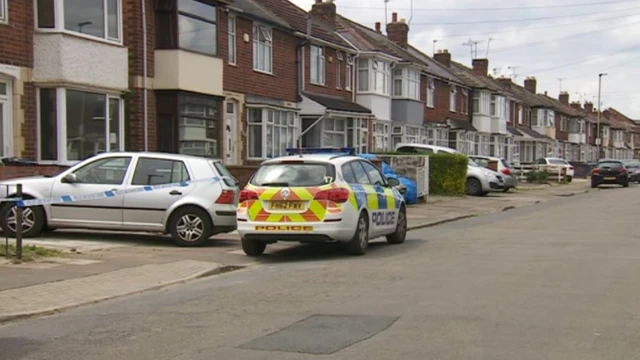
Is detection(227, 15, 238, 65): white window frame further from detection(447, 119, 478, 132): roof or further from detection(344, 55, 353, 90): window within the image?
detection(447, 119, 478, 132): roof

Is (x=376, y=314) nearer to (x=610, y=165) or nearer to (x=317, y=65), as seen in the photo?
(x=317, y=65)

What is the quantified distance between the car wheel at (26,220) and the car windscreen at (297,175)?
4.09m

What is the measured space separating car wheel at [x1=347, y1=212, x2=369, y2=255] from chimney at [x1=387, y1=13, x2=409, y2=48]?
36.0 metres

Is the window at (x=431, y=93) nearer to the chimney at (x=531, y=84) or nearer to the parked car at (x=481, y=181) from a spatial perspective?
the parked car at (x=481, y=181)

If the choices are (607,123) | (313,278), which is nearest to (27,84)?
(313,278)

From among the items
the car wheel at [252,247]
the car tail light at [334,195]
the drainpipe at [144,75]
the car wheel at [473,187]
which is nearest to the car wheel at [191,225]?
the car wheel at [252,247]

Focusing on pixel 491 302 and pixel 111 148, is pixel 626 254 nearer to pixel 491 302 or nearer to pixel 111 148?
pixel 491 302

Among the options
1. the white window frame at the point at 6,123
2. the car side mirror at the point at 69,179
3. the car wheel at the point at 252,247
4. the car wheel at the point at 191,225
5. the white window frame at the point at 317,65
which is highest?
the white window frame at the point at 317,65

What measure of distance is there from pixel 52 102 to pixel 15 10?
2.23m

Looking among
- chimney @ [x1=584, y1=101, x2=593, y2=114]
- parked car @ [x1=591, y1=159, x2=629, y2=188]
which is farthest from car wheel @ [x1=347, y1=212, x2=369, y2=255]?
chimney @ [x1=584, y1=101, x2=593, y2=114]

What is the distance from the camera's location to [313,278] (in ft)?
33.2

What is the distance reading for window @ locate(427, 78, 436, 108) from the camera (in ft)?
149

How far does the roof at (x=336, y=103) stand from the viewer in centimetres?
3073

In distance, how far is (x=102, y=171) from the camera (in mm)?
13586
